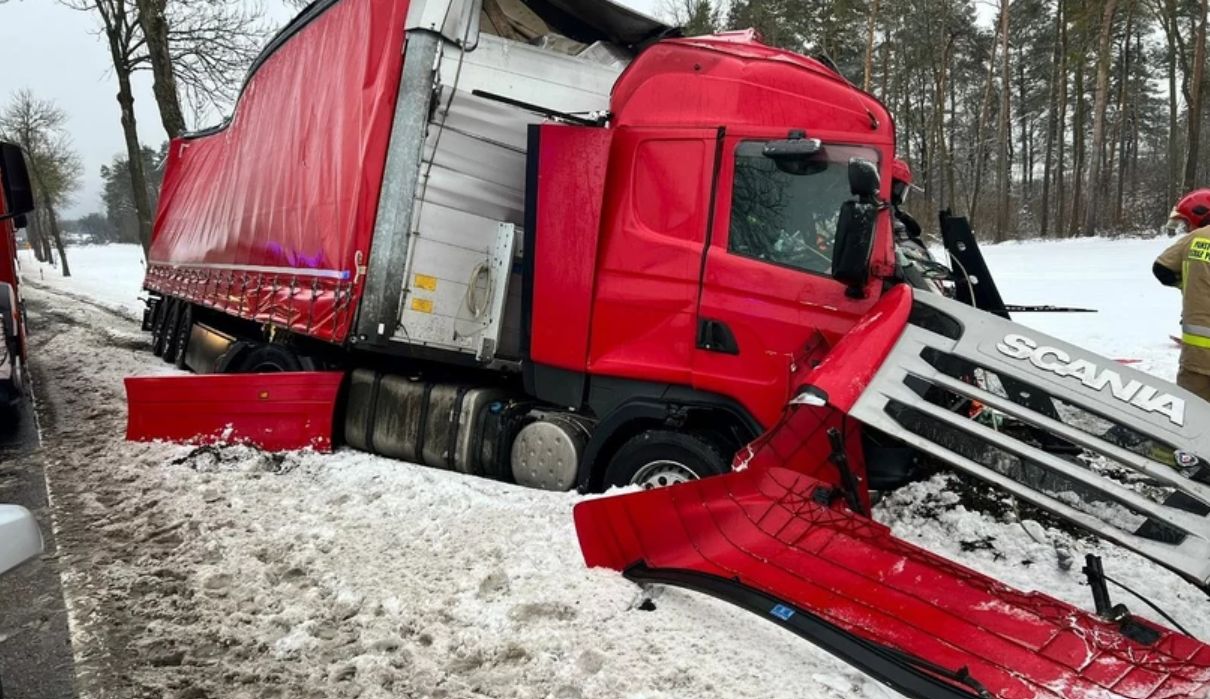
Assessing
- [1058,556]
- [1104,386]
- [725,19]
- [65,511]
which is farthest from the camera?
[725,19]

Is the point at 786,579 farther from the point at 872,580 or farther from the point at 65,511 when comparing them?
the point at 65,511

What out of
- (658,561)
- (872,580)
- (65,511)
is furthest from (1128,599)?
(65,511)

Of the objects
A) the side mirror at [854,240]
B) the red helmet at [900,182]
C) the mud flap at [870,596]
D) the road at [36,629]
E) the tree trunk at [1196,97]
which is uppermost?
the tree trunk at [1196,97]

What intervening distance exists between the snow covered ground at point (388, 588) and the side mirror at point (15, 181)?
76.4 inches

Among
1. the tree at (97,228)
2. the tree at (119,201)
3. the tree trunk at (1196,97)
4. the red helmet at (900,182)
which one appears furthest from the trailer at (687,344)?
the tree at (97,228)

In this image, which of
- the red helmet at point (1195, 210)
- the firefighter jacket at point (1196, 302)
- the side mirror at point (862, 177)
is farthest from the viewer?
the red helmet at point (1195, 210)

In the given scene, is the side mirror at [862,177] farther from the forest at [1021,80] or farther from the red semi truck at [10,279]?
the forest at [1021,80]

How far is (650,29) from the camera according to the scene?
530 centimetres

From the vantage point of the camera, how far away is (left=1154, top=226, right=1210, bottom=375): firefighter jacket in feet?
14.8

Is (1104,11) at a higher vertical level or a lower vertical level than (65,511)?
higher

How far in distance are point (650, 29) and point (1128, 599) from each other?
434 centimetres

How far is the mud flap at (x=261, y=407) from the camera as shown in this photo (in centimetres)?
562

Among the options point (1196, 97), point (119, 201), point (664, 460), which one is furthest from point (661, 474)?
point (119, 201)

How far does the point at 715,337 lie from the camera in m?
4.20
